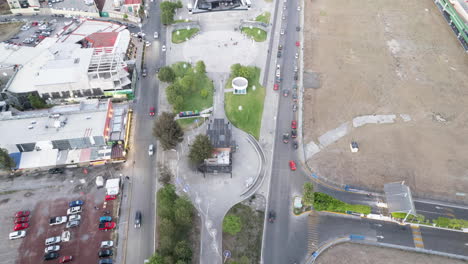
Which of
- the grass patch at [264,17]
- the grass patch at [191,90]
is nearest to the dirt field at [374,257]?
the grass patch at [191,90]

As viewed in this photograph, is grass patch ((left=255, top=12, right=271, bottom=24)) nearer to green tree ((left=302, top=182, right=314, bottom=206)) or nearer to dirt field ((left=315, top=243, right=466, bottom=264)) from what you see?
green tree ((left=302, top=182, right=314, bottom=206))

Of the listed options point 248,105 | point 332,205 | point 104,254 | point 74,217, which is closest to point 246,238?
point 332,205

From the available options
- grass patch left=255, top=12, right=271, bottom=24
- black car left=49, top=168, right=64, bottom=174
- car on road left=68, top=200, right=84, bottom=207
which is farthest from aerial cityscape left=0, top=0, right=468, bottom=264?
grass patch left=255, top=12, right=271, bottom=24

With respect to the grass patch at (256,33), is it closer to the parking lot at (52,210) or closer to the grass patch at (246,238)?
the grass patch at (246,238)

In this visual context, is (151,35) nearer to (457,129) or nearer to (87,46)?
(87,46)

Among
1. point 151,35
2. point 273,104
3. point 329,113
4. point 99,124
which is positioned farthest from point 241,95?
point 151,35

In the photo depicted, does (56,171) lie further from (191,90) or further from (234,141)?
(234,141)
